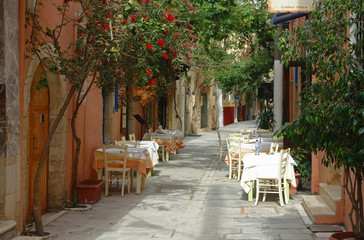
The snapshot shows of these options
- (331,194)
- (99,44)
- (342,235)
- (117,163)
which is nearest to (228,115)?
(117,163)

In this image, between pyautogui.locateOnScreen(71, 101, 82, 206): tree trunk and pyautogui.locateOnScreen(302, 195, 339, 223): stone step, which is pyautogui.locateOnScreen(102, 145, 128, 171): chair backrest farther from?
pyautogui.locateOnScreen(302, 195, 339, 223): stone step

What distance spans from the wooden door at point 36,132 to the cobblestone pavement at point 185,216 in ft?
2.03

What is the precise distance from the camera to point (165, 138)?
1781cm

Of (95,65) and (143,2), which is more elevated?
(143,2)

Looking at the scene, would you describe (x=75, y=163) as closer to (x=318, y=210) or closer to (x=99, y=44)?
(x=99, y=44)

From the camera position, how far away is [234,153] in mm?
13758

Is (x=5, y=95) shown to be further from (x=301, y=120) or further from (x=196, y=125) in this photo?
(x=196, y=125)

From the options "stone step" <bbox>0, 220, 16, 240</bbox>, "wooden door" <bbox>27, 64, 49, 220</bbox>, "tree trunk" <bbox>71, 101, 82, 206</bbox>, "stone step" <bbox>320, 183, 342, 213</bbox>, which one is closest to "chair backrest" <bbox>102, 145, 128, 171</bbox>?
"tree trunk" <bbox>71, 101, 82, 206</bbox>

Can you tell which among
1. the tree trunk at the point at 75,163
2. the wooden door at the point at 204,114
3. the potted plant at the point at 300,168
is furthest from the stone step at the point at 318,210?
the wooden door at the point at 204,114

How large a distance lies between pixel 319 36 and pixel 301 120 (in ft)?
3.34

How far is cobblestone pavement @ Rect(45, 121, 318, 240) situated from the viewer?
25.6 feet

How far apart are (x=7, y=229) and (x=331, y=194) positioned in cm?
500

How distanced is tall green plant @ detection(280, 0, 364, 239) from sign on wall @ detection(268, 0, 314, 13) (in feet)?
8.94

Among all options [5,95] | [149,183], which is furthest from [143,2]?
[149,183]
